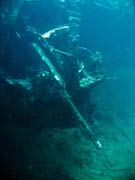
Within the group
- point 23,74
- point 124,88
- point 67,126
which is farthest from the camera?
point 124,88

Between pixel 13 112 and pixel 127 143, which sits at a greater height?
pixel 127 143

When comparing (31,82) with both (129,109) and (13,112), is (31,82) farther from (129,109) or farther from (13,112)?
(129,109)

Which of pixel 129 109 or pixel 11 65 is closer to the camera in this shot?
pixel 11 65

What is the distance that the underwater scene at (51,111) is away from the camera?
262 inches

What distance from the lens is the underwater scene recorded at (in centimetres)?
666

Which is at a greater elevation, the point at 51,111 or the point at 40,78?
→ the point at 40,78

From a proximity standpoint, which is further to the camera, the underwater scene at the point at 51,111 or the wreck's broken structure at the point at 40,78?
the wreck's broken structure at the point at 40,78

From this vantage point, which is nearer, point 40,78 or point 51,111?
point 40,78

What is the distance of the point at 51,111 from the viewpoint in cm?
701

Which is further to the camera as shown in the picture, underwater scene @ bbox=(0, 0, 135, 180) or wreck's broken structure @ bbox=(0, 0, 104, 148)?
wreck's broken structure @ bbox=(0, 0, 104, 148)

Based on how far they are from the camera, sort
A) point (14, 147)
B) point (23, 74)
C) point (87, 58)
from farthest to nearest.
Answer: point (87, 58) < point (23, 74) < point (14, 147)

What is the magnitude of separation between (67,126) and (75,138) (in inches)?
41.6

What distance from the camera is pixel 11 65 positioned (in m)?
8.08

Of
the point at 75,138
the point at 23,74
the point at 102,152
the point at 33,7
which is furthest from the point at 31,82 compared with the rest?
the point at 33,7
